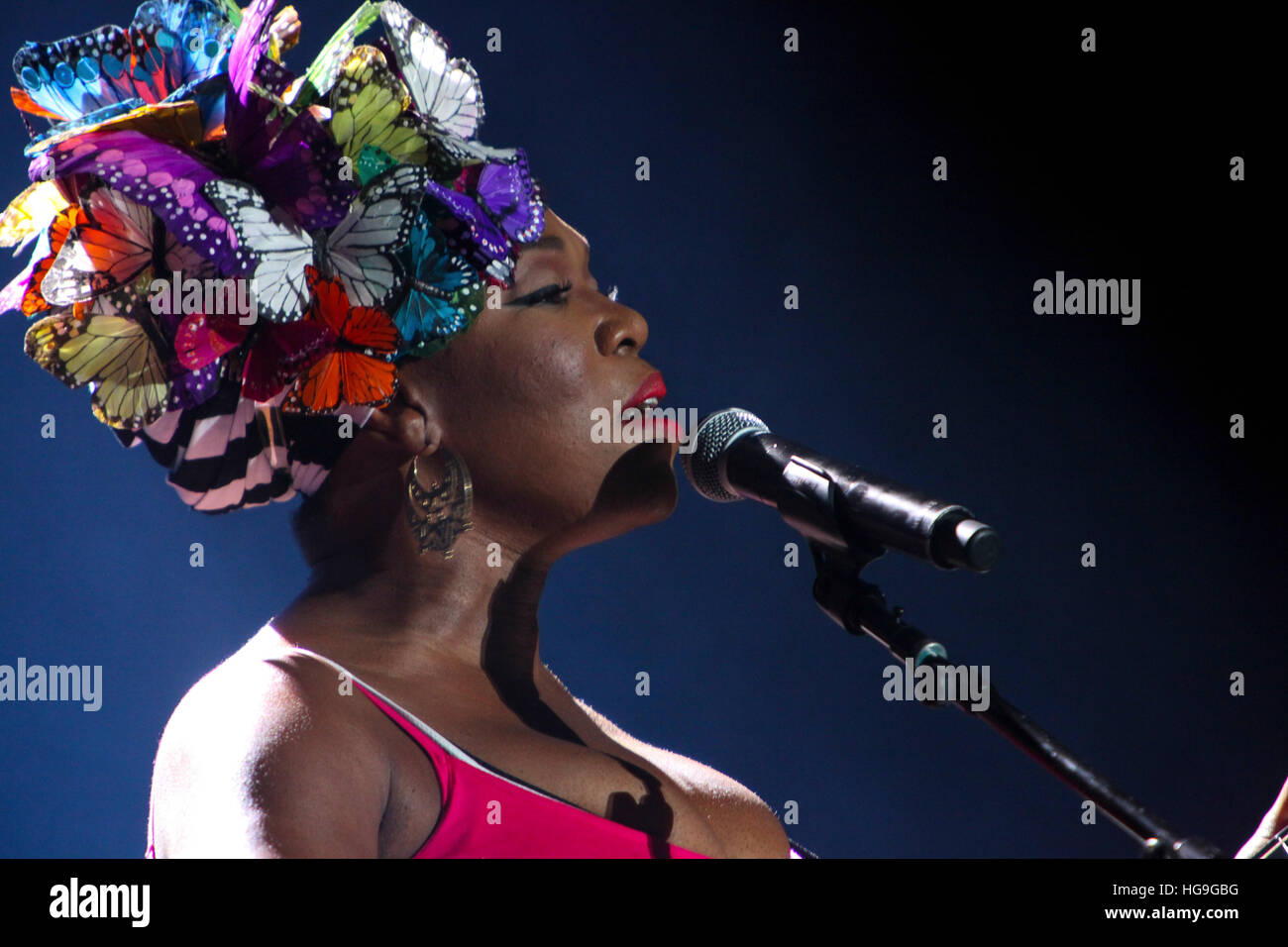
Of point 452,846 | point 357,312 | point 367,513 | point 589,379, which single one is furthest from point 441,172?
point 452,846

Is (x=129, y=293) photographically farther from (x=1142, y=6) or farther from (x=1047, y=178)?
(x=1142, y=6)

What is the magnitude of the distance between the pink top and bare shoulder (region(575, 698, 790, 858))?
0.90 ft

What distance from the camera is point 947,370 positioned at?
3359mm

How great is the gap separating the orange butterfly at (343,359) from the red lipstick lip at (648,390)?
13.8 inches

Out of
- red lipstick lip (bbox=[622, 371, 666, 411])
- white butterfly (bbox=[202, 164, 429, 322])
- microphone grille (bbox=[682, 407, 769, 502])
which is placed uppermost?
white butterfly (bbox=[202, 164, 429, 322])

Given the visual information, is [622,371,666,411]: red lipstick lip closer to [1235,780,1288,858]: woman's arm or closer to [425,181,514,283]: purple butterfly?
[425,181,514,283]: purple butterfly

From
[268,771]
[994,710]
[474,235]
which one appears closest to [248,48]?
[474,235]

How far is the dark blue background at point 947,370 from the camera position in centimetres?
315

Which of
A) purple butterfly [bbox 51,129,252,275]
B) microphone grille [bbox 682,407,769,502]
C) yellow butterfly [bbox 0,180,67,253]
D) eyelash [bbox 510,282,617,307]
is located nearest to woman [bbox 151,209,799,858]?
eyelash [bbox 510,282,617,307]

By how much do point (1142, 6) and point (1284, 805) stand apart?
2.17 metres

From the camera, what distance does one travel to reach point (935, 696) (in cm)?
141

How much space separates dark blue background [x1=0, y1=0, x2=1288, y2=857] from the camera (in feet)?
10.3

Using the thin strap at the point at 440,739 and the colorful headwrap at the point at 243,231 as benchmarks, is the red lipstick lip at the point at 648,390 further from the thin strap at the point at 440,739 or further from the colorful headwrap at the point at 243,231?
the thin strap at the point at 440,739

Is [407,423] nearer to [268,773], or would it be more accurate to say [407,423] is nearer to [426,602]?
[426,602]
